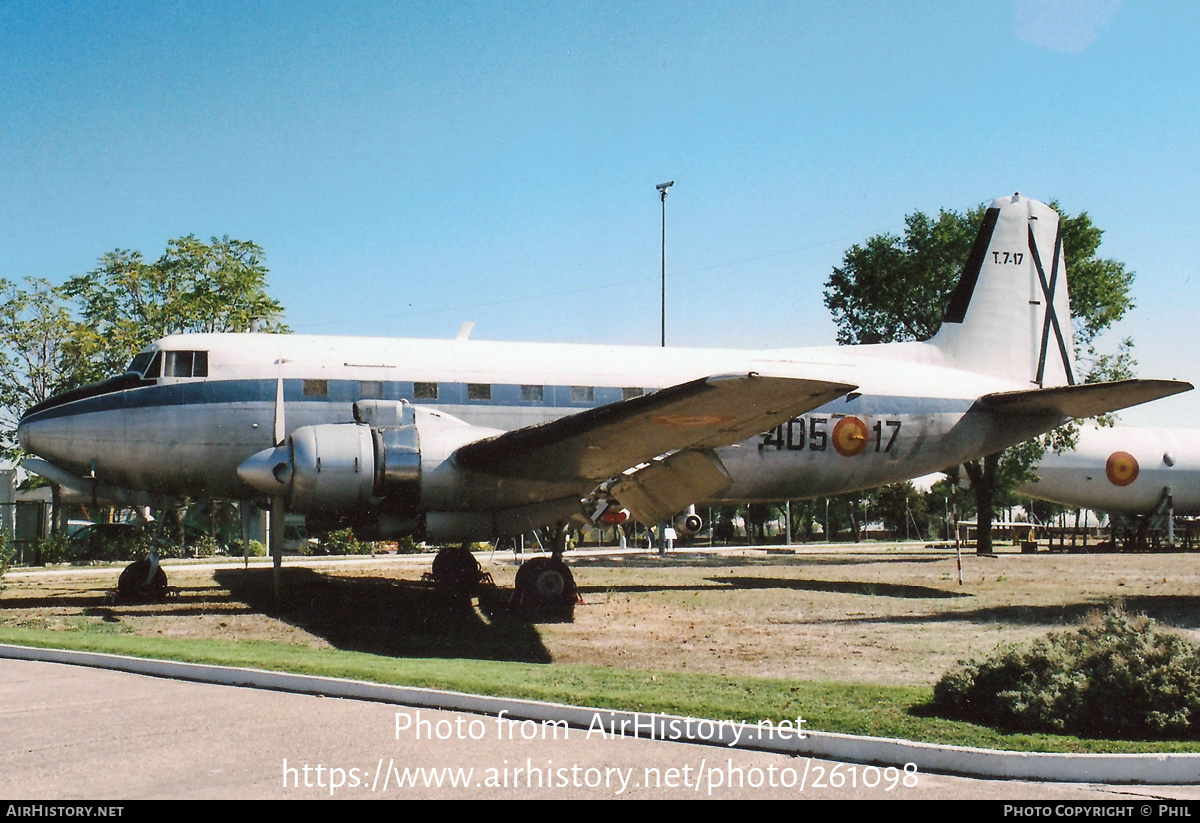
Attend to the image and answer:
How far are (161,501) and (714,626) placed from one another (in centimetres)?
1048

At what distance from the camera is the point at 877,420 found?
63.7 ft

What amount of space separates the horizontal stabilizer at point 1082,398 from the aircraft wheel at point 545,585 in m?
10.4

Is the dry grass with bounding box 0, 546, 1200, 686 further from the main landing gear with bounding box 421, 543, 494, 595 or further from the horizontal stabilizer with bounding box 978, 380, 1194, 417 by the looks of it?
the horizontal stabilizer with bounding box 978, 380, 1194, 417

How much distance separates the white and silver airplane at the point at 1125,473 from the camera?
49.9 m

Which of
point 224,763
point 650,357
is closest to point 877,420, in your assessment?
point 650,357

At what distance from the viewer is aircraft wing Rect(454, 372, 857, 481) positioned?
1117 cm

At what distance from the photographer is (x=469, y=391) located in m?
17.4

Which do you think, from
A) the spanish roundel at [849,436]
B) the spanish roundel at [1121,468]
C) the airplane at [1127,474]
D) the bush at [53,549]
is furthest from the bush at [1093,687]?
the spanish roundel at [1121,468]

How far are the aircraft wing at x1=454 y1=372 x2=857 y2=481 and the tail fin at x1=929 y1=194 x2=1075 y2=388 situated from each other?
35.6 ft

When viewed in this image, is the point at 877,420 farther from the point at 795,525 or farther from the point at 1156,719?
the point at 795,525

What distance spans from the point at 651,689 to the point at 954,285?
37145 millimetres

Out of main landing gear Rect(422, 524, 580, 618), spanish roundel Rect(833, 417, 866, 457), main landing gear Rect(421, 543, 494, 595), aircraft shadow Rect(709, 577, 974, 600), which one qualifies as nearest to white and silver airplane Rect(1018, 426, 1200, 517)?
aircraft shadow Rect(709, 577, 974, 600)

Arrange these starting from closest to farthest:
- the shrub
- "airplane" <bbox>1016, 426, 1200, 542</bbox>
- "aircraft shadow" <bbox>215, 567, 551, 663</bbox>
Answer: "aircraft shadow" <bbox>215, 567, 551, 663</bbox> → the shrub → "airplane" <bbox>1016, 426, 1200, 542</bbox>

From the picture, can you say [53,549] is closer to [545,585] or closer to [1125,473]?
[545,585]
